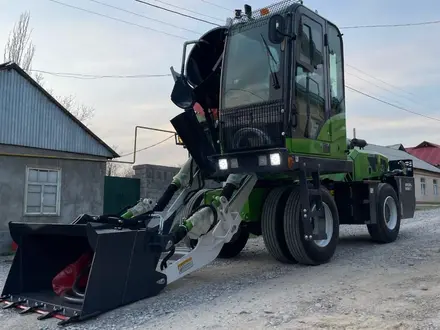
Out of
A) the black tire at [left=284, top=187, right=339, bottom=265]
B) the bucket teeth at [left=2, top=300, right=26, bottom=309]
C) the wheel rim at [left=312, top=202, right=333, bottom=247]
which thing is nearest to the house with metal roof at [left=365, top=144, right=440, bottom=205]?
the wheel rim at [left=312, top=202, right=333, bottom=247]

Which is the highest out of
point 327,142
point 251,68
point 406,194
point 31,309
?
point 251,68

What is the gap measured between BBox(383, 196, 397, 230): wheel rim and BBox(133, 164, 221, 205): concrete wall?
20.1 feet

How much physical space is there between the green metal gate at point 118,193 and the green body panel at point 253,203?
634cm

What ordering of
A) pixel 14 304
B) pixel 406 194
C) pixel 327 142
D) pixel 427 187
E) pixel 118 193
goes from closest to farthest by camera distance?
pixel 14 304 → pixel 327 142 → pixel 406 194 → pixel 118 193 → pixel 427 187

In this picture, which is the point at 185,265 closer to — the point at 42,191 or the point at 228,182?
the point at 228,182

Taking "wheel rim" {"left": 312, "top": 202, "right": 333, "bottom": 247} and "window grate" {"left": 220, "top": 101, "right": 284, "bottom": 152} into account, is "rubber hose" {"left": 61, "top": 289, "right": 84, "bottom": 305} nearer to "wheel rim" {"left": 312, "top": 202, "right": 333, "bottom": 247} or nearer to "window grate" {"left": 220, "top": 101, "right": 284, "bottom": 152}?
"window grate" {"left": 220, "top": 101, "right": 284, "bottom": 152}

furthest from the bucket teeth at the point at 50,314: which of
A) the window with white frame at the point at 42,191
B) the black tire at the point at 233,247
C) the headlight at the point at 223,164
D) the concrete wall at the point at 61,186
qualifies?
the window with white frame at the point at 42,191

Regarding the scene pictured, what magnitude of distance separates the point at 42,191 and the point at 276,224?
7.53 meters

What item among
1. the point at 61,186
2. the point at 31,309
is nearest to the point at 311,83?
the point at 31,309

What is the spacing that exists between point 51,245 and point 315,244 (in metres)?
3.74

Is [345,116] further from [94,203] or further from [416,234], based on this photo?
[94,203]

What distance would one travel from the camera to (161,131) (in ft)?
41.4

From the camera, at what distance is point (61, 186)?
12641 mm

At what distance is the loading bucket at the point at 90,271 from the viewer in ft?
15.4
